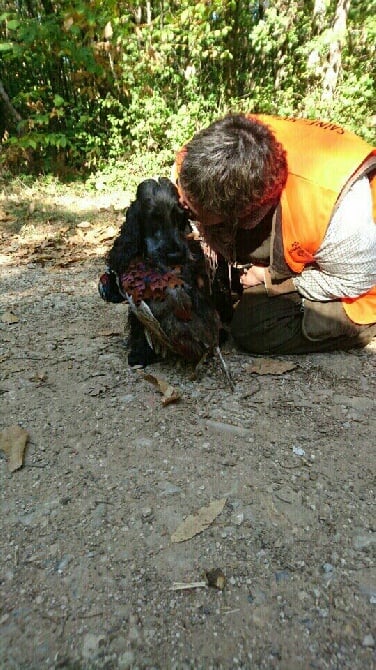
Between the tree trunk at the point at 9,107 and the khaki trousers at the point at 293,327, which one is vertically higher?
the tree trunk at the point at 9,107

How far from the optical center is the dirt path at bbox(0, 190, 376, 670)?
1.30 m

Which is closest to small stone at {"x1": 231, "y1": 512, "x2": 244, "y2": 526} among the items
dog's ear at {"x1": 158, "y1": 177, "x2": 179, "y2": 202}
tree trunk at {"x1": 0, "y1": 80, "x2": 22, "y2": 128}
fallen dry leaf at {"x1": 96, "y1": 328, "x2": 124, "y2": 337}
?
dog's ear at {"x1": 158, "y1": 177, "x2": 179, "y2": 202}

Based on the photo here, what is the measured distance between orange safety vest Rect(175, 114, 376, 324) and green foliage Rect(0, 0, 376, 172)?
3918 millimetres

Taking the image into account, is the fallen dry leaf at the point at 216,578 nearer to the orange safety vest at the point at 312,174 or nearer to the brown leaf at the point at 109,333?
the orange safety vest at the point at 312,174

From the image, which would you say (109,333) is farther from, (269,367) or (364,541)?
(364,541)

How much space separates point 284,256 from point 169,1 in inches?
187

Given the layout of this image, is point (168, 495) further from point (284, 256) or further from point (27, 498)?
point (284, 256)

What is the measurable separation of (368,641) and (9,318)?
8.65ft

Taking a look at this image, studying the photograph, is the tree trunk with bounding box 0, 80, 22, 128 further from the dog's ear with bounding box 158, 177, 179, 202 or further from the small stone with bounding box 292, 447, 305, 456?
the small stone with bounding box 292, 447, 305, 456

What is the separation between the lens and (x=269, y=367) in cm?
252

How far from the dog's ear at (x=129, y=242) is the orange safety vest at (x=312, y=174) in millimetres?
309

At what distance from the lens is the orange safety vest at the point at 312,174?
212cm

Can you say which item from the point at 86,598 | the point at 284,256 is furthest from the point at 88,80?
the point at 86,598

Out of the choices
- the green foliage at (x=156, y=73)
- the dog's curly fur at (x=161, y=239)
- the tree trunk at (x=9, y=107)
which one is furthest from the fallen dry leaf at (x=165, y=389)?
the tree trunk at (x=9, y=107)
